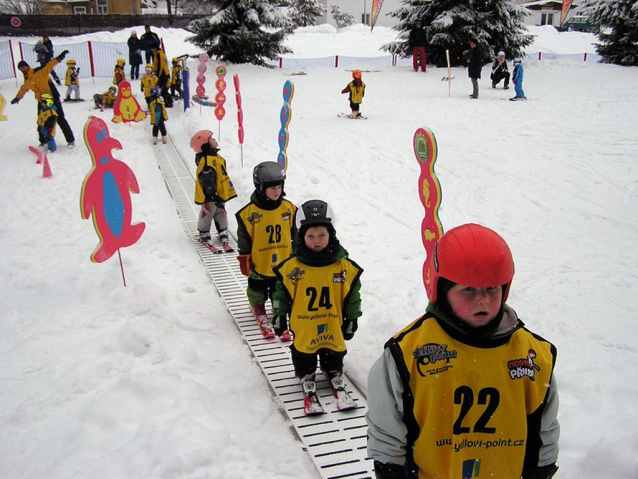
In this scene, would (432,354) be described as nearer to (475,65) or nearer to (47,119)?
(47,119)

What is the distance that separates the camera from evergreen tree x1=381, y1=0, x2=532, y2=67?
76.3 ft

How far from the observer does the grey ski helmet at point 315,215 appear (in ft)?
12.0

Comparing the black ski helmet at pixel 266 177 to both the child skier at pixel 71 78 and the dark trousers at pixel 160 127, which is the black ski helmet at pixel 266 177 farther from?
the child skier at pixel 71 78

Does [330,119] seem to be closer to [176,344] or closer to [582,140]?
[582,140]

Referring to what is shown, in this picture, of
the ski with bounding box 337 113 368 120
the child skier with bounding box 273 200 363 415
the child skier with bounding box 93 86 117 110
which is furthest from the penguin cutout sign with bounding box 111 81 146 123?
the child skier with bounding box 273 200 363 415

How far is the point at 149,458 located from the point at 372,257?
433cm

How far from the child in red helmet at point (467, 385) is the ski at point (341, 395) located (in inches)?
73.0

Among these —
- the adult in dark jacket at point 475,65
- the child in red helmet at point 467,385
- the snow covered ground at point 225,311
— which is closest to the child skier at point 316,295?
the snow covered ground at point 225,311

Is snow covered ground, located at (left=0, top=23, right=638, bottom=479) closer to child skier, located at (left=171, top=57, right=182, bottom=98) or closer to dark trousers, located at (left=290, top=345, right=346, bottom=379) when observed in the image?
dark trousers, located at (left=290, top=345, right=346, bottom=379)

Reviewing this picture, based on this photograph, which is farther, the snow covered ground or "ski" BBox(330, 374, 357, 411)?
"ski" BBox(330, 374, 357, 411)

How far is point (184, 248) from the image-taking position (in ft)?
24.1

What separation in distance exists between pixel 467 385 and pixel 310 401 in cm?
215

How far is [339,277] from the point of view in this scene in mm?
3826

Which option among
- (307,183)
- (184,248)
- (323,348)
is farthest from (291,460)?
(307,183)
